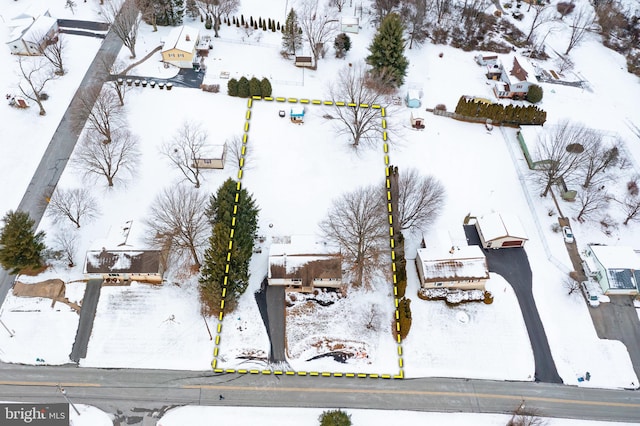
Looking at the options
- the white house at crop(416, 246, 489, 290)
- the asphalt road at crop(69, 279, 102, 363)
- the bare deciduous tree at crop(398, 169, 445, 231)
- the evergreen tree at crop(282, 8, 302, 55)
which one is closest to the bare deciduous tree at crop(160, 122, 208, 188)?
the asphalt road at crop(69, 279, 102, 363)

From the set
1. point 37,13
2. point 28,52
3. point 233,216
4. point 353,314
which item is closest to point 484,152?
point 353,314

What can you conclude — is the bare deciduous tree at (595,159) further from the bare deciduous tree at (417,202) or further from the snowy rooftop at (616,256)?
the bare deciduous tree at (417,202)

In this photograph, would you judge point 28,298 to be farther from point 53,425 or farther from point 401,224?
point 401,224

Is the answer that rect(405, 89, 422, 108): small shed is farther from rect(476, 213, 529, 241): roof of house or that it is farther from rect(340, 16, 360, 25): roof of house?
rect(476, 213, 529, 241): roof of house

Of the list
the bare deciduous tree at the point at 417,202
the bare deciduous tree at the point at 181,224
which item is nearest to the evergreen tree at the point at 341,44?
the bare deciduous tree at the point at 417,202

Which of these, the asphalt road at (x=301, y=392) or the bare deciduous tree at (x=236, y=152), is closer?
the asphalt road at (x=301, y=392)
